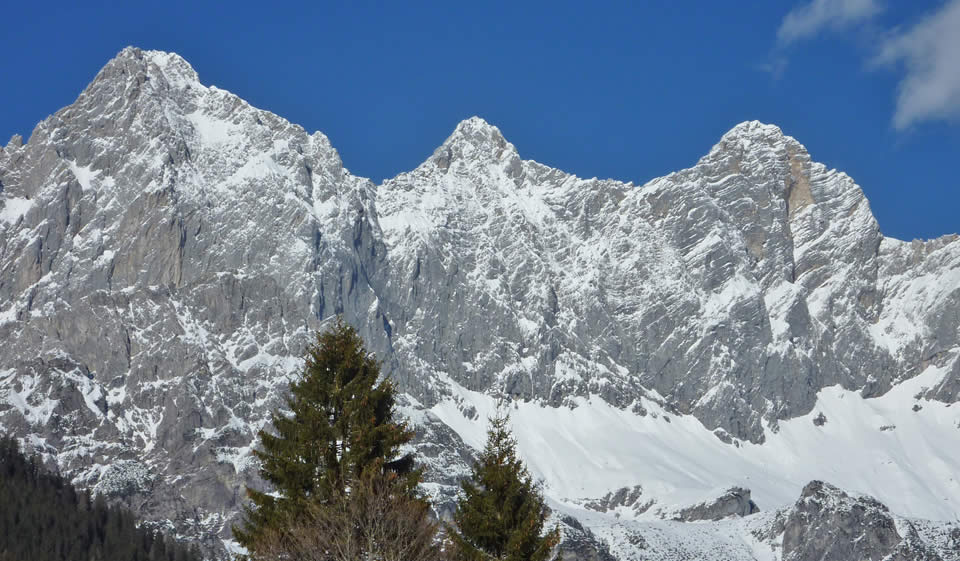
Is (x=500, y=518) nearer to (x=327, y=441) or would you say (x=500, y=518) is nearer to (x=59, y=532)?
(x=327, y=441)

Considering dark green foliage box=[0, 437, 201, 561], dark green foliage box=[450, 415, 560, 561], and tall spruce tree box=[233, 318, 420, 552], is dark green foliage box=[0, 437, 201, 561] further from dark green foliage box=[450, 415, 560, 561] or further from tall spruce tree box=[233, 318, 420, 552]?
dark green foliage box=[450, 415, 560, 561]

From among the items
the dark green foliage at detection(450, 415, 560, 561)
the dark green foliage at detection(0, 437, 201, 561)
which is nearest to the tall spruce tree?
the dark green foliage at detection(450, 415, 560, 561)

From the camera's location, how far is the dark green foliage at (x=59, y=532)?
569 feet

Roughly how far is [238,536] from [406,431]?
485 cm

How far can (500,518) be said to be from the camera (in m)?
37.8

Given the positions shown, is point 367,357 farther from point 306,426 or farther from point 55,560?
point 55,560

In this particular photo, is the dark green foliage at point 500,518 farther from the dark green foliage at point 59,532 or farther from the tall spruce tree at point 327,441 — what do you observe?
the dark green foliage at point 59,532

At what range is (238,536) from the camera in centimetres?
3744

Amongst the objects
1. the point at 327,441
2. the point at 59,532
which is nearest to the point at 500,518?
the point at 327,441

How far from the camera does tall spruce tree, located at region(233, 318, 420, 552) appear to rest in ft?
122

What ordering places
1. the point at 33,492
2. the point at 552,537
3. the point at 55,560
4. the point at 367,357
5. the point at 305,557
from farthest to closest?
the point at 33,492, the point at 55,560, the point at 367,357, the point at 552,537, the point at 305,557

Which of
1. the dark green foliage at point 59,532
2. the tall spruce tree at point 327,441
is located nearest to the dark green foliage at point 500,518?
the tall spruce tree at point 327,441

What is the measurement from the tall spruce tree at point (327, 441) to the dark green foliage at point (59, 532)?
13345 centimetres

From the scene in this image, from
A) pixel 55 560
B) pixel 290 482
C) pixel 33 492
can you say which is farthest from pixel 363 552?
pixel 33 492
